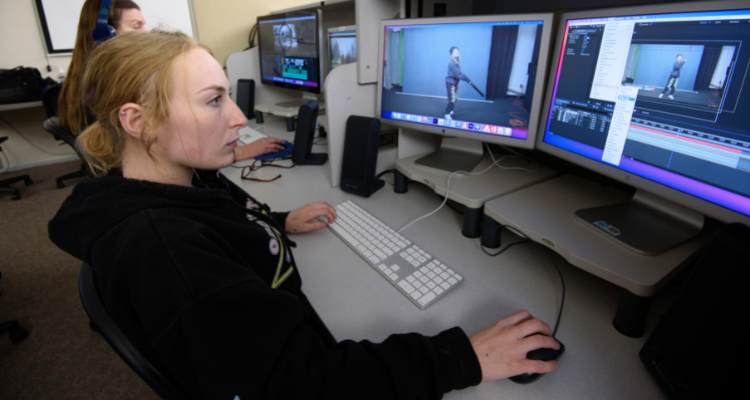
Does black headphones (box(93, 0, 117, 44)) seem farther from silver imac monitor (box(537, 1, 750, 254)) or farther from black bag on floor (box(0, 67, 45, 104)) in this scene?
black bag on floor (box(0, 67, 45, 104))

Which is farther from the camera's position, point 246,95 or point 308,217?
point 246,95

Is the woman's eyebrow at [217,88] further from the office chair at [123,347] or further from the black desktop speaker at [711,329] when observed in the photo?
the black desktop speaker at [711,329]

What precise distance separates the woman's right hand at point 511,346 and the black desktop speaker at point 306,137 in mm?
988

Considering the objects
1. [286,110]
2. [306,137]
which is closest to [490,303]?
[306,137]

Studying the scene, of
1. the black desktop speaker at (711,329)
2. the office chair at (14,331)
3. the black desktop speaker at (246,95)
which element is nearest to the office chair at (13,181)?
the office chair at (14,331)

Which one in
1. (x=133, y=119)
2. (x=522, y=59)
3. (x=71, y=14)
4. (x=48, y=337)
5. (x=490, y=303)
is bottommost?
(x=48, y=337)

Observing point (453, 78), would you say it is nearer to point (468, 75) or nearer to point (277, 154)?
point (468, 75)

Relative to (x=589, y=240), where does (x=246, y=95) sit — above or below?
above

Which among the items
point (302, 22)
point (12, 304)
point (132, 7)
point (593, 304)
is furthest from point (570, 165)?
point (12, 304)

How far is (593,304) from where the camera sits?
0.67 m

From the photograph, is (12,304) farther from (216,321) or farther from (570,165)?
(570,165)

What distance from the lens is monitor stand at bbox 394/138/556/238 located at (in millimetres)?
876

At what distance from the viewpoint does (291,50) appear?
181cm

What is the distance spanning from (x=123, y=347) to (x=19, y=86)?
10.5 feet
